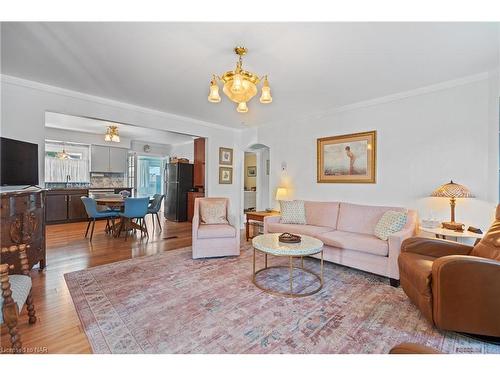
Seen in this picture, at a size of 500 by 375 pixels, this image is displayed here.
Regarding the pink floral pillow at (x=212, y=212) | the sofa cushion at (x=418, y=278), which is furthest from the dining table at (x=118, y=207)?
the sofa cushion at (x=418, y=278)

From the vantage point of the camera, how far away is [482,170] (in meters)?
2.74

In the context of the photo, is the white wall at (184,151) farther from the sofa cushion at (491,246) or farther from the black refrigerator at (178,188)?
the sofa cushion at (491,246)

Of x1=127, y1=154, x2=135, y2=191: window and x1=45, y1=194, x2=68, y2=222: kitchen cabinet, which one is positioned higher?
x1=127, y1=154, x2=135, y2=191: window

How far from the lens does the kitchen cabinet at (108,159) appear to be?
680cm

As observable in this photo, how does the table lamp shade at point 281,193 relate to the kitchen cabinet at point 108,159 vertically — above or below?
below

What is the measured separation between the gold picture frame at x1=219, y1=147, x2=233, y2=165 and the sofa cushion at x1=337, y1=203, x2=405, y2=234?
111 inches

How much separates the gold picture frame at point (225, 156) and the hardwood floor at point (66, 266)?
1.81 meters

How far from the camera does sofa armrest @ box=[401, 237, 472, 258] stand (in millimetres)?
2152

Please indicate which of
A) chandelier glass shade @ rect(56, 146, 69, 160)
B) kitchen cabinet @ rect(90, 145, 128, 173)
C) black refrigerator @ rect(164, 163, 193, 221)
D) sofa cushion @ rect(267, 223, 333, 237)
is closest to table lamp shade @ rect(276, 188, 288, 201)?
sofa cushion @ rect(267, 223, 333, 237)

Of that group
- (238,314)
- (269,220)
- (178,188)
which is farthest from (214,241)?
(178,188)

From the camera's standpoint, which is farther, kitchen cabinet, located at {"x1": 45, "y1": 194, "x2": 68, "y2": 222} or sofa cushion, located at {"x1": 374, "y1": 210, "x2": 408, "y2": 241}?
kitchen cabinet, located at {"x1": 45, "y1": 194, "x2": 68, "y2": 222}

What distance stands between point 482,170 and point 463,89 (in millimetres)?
1022

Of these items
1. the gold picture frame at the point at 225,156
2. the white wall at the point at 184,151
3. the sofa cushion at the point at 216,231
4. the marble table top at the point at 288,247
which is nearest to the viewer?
the marble table top at the point at 288,247

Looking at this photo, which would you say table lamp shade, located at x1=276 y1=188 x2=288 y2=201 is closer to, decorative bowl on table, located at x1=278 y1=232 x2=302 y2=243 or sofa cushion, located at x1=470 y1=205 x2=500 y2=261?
decorative bowl on table, located at x1=278 y1=232 x2=302 y2=243
